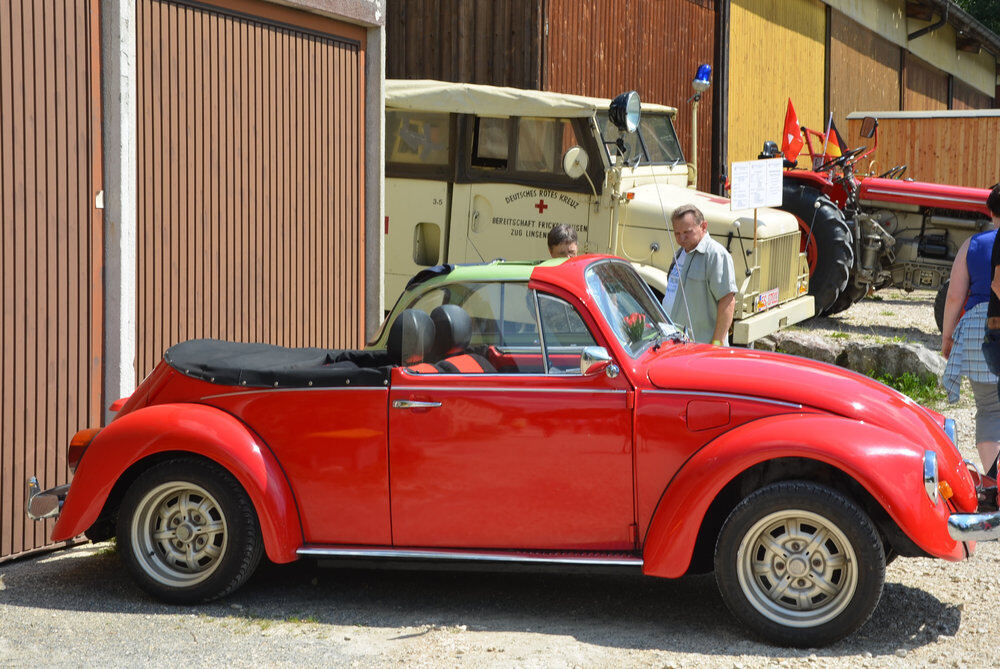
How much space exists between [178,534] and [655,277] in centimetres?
585

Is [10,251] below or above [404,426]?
above

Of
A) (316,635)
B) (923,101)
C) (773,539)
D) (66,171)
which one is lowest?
(316,635)

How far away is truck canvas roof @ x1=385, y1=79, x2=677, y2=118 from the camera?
411 inches

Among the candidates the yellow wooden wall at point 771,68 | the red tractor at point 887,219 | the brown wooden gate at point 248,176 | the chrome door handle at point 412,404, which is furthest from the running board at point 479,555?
the yellow wooden wall at point 771,68

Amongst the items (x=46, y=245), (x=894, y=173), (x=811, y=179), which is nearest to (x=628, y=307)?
(x=46, y=245)

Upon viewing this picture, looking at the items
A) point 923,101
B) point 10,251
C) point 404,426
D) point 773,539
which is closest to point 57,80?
point 10,251

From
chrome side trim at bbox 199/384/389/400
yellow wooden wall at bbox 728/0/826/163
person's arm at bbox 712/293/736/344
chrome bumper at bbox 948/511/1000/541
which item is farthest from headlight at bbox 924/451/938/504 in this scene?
yellow wooden wall at bbox 728/0/826/163

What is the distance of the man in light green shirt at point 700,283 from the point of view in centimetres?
734

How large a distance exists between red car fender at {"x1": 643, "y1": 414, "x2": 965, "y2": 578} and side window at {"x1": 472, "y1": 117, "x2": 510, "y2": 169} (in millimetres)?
6346

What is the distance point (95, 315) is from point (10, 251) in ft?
2.06

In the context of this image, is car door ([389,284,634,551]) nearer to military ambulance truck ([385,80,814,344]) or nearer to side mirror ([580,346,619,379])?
side mirror ([580,346,619,379])

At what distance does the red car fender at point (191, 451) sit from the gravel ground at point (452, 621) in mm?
385

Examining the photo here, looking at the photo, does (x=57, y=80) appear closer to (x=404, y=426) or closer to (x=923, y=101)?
(x=404, y=426)

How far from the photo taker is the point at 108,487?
5.35 m
